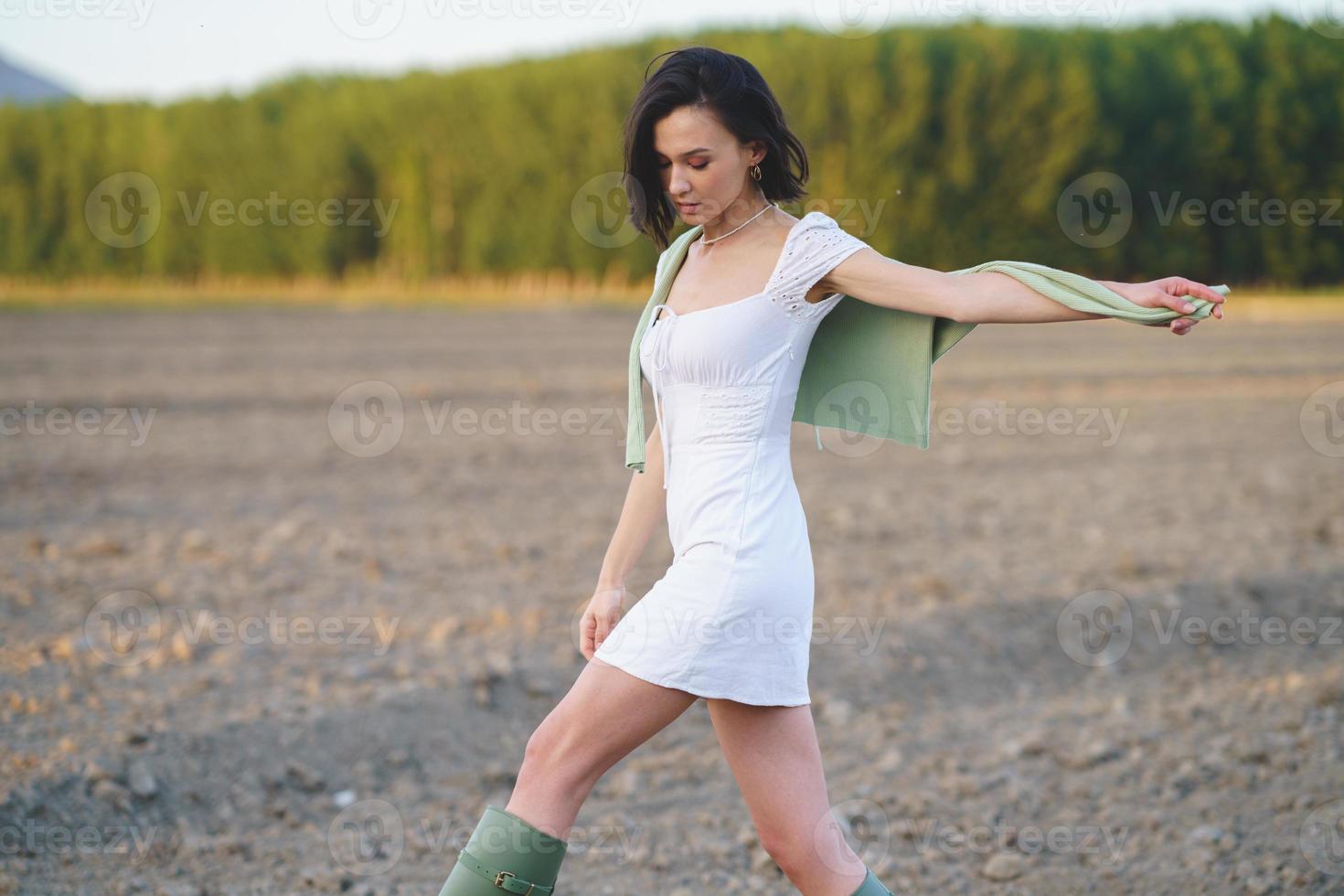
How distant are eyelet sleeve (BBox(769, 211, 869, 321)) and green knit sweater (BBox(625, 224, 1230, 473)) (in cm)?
21

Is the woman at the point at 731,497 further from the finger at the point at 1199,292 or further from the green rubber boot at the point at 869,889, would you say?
the finger at the point at 1199,292

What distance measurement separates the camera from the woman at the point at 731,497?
253 centimetres

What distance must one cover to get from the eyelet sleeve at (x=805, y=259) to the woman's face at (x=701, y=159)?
17 centimetres

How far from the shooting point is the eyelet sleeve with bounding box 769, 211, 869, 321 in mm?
2582

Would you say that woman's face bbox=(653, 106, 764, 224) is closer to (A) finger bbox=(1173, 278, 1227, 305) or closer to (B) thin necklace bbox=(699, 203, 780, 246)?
(B) thin necklace bbox=(699, 203, 780, 246)

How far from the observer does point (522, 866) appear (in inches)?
99.5

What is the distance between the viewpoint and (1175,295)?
2.40m

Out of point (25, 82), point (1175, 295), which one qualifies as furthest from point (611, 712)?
point (25, 82)

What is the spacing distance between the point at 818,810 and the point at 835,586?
4425 millimetres

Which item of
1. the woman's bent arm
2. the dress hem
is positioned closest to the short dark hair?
the woman's bent arm

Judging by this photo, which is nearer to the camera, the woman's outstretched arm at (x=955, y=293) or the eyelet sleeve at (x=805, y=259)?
the woman's outstretched arm at (x=955, y=293)

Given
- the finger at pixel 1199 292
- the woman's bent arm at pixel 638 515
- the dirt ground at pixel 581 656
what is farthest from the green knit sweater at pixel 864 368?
the dirt ground at pixel 581 656

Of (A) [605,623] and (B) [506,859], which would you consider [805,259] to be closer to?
(A) [605,623]

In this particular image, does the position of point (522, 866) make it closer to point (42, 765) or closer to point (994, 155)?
point (42, 765)
